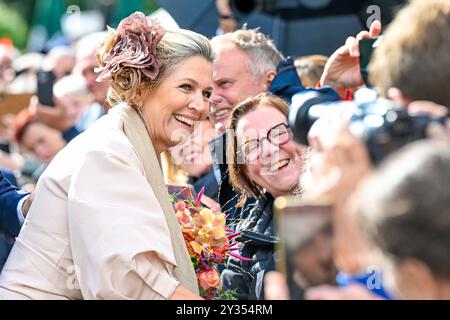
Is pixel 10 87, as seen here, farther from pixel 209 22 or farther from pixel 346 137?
pixel 346 137

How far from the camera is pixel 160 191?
11.9ft

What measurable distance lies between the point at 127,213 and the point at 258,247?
3.59ft

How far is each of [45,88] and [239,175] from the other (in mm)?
4020

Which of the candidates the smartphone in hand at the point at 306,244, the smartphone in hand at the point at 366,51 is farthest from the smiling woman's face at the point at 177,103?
the smartphone in hand at the point at 306,244

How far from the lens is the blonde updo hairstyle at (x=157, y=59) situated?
384 centimetres

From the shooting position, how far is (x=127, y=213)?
329cm

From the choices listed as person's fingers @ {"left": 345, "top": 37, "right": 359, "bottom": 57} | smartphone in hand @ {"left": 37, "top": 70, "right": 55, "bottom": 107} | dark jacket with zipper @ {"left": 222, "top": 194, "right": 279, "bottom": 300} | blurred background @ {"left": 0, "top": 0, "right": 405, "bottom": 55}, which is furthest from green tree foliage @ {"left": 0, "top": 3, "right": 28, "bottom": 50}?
person's fingers @ {"left": 345, "top": 37, "right": 359, "bottom": 57}

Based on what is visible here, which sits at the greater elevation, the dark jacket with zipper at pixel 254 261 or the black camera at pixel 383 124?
the black camera at pixel 383 124

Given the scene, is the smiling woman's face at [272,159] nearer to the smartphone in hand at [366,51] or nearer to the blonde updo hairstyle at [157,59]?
the blonde updo hairstyle at [157,59]

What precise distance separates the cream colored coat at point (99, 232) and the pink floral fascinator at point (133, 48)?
0.22m

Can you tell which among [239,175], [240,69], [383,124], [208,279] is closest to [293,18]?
[240,69]
